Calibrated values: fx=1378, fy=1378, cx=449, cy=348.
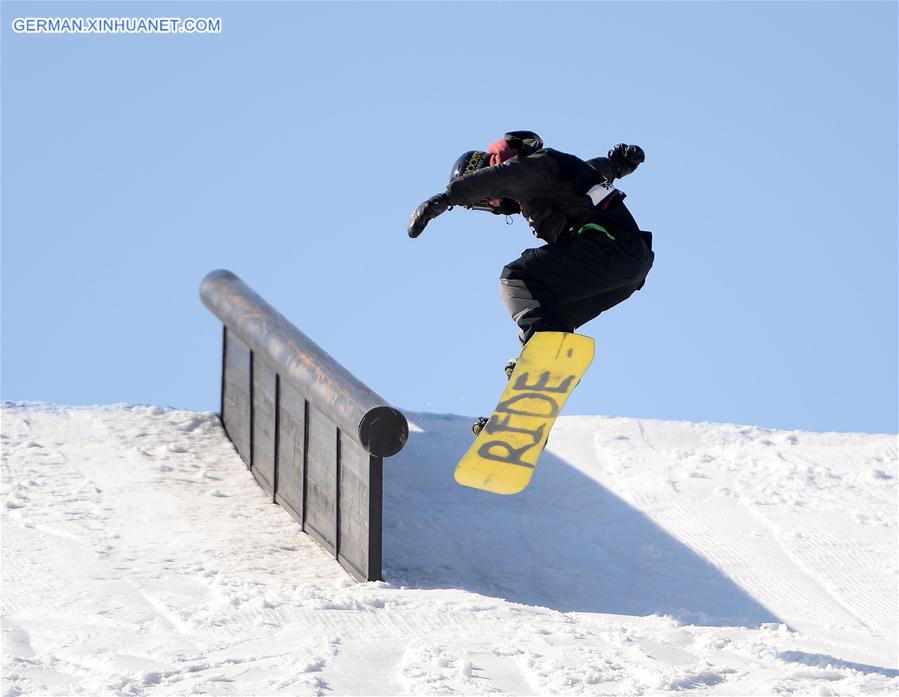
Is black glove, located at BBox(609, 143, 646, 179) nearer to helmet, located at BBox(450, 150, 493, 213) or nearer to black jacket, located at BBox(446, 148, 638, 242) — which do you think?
black jacket, located at BBox(446, 148, 638, 242)

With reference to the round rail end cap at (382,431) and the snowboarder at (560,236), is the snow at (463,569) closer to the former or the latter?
the round rail end cap at (382,431)

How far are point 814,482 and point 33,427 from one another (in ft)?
35.6

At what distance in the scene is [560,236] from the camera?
8.87 meters

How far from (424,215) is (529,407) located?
1.56m

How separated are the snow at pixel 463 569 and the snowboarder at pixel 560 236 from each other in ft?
10.6

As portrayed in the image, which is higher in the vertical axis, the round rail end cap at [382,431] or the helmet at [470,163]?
the helmet at [470,163]

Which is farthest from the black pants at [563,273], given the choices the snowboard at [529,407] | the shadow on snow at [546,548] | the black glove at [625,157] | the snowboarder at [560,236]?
the shadow on snow at [546,548]

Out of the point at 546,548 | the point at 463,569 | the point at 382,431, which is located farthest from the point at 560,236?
the point at 546,548

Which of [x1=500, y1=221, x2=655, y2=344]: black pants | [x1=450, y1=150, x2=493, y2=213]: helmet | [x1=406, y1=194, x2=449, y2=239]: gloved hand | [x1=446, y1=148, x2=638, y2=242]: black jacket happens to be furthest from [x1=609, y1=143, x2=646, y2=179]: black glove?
[x1=406, y1=194, x2=449, y2=239]: gloved hand

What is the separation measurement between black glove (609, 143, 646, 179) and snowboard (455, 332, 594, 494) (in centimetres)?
135

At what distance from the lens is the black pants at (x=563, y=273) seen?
8773 mm

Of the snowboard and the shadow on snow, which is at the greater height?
the snowboard

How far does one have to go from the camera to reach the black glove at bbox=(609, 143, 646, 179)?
9500 millimetres

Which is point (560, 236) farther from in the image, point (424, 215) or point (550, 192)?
point (424, 215)
